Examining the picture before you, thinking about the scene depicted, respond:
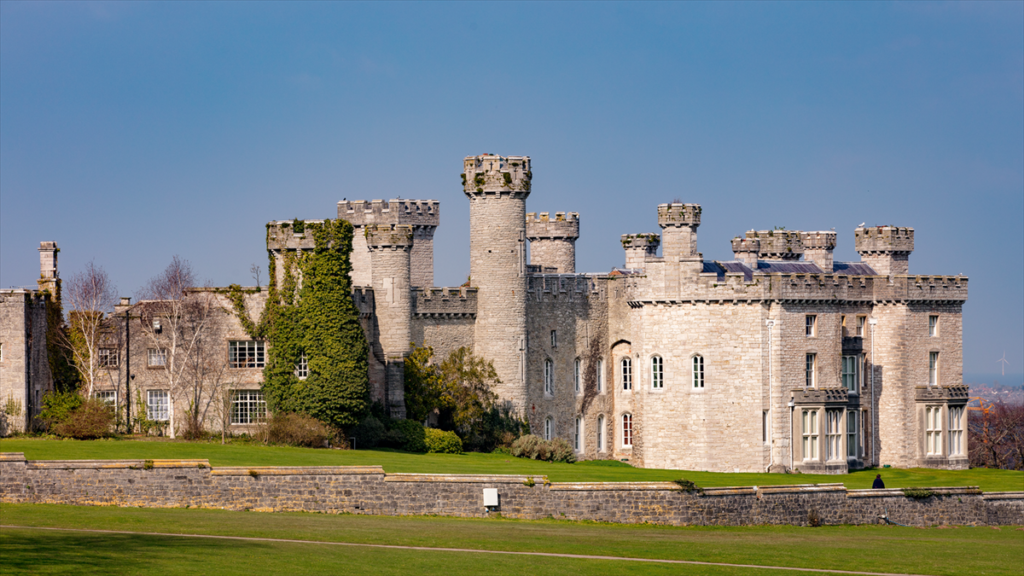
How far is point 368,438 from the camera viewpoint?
5444 centimetres

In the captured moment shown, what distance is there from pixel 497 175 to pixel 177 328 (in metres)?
14.1

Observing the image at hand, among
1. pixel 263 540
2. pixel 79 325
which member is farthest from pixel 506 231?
pixel 263 540

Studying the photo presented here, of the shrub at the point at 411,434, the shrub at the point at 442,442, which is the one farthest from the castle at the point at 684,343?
the shrub at the point at 442,442

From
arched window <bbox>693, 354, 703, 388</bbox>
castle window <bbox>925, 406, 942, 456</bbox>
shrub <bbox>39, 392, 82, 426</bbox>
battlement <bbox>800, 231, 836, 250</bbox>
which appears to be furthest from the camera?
battlement <bbox>800, 231, 836, 250</bbox>

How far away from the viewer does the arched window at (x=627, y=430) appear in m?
63.7

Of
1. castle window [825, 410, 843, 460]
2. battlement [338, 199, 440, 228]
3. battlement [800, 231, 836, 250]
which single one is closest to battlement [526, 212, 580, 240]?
battlement [338, 199, 440, 228]

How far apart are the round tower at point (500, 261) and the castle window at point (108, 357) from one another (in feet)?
46.5

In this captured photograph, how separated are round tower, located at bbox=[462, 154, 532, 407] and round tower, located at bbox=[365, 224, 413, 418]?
3335 mm

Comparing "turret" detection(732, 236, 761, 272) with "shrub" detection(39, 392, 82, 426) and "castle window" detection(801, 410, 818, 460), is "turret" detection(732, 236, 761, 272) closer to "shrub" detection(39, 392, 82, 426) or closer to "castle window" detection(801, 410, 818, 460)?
"castle window" detection(801, 410, 818, 460)

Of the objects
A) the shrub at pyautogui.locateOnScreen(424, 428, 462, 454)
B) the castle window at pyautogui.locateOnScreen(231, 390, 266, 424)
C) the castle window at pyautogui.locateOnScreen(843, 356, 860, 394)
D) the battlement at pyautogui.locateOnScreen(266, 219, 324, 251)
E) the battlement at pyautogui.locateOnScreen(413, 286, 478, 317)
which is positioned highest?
the battlement at pyautogui.locateOnScreen(266, 219, 324, 251)

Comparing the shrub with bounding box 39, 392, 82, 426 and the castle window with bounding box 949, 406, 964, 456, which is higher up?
the shrub with bounding box 39, 392, 82, 426

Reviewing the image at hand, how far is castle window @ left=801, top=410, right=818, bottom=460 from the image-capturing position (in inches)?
2303

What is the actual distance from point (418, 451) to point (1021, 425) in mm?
58528

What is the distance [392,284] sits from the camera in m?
57.5
